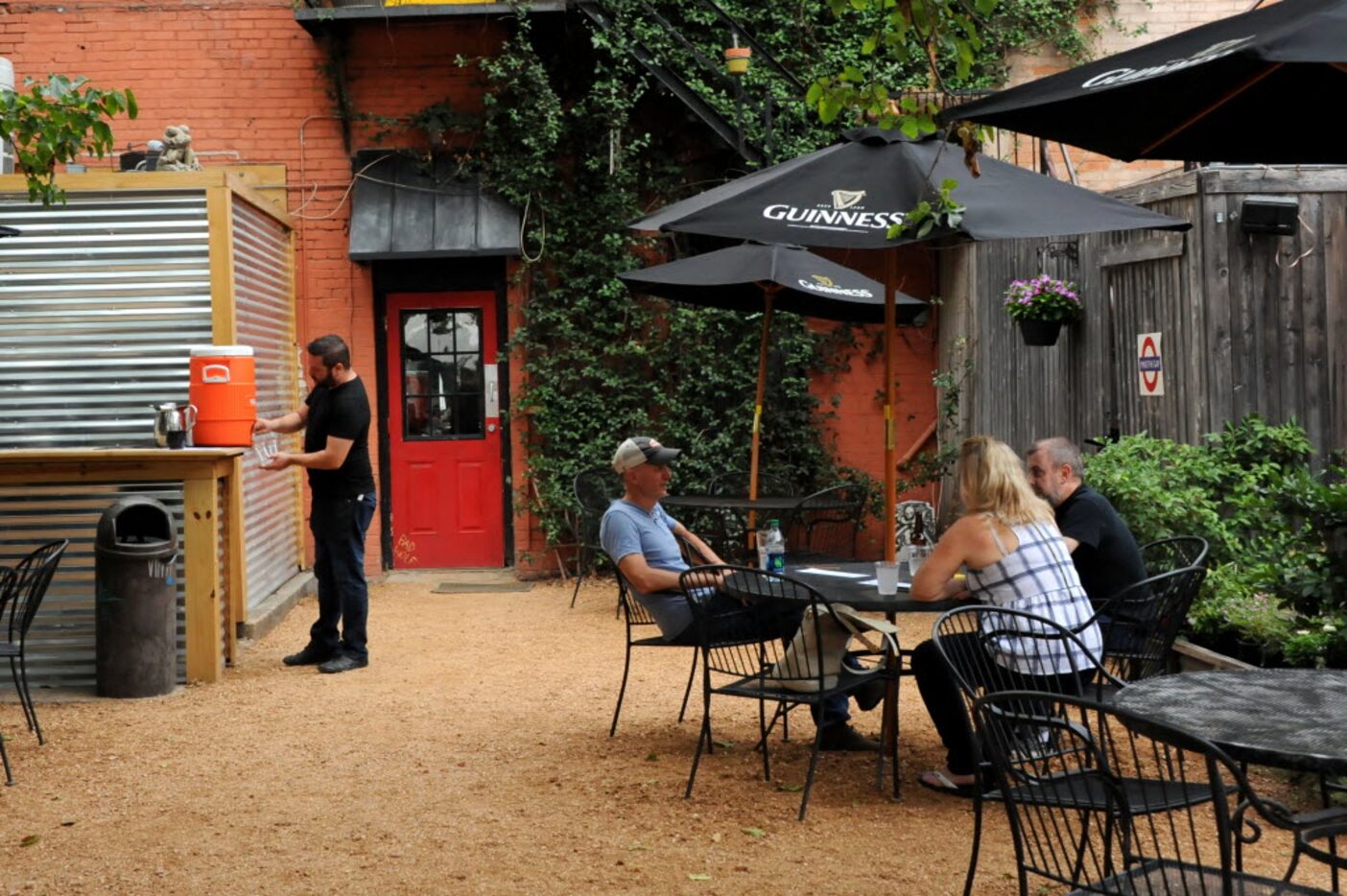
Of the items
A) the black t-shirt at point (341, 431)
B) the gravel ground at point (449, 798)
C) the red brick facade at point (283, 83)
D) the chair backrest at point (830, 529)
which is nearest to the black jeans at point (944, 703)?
the gravel ground at point (449, 798)

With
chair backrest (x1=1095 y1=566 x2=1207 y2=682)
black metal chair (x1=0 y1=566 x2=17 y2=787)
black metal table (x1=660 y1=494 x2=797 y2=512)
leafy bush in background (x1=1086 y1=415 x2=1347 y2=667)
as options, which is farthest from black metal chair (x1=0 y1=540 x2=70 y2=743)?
leafy bush in background (x1=1086 y1=415 x2=1347 y2=667)

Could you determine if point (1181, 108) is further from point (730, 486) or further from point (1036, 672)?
point (730, 486)

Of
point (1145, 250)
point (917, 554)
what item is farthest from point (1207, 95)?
point (1145, 250)

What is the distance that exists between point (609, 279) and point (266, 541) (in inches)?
136

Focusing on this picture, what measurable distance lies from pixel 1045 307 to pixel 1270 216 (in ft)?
6.24

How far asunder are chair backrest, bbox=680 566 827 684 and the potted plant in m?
4.26

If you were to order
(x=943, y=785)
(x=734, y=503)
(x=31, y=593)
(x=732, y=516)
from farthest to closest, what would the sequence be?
(x=732, y=516)
(x=734, y=503)
(x=31, y=593)
(x=943, y=785)

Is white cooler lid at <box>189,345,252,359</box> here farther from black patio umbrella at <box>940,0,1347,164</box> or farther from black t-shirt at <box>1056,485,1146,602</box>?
black patio umbrella at <box>940,0,1347,164</box>

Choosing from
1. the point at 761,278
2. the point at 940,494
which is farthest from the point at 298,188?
the point at 940,494

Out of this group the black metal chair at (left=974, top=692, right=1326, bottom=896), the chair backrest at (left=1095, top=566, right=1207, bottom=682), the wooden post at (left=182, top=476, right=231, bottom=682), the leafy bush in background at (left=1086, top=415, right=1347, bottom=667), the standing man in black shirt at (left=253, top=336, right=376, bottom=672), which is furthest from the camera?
the standing man in black shirt at (left=253, top=336, right=376, bottom=672)

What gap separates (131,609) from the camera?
7906 millimetres

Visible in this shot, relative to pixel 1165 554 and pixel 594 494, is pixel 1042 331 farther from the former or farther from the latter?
pixel 594 494

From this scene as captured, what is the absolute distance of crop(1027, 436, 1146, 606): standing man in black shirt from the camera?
19.7 ft

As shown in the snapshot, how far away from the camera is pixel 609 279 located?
12406mm
